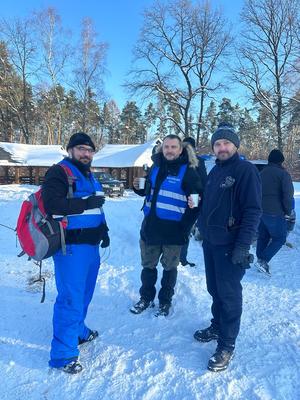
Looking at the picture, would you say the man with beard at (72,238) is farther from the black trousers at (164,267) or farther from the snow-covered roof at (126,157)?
the snow-covered roof at (126,157)

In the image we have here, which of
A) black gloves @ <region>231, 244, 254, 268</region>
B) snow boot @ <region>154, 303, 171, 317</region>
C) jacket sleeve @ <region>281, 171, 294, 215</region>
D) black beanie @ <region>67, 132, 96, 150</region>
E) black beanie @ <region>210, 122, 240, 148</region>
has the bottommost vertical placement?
snow boot @ <region>154, 303, 171, 317</region>

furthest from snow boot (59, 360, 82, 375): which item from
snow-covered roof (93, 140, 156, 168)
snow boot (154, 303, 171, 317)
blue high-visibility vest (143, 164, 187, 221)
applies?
snow-covered roof (93, 140, 156, 168)

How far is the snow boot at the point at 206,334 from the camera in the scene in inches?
136

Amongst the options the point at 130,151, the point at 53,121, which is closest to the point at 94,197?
the point at 130,151

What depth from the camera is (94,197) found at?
308 cm

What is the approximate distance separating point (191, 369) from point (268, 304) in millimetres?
1811

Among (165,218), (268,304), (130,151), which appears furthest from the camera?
(130,151)

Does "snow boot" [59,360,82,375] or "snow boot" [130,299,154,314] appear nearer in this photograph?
"snow boot" [59,360,82,375]

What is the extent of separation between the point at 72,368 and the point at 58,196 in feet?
4.78

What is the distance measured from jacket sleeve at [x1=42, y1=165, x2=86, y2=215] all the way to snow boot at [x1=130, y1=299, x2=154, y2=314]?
1.66m

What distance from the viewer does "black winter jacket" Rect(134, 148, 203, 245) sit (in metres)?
3.85

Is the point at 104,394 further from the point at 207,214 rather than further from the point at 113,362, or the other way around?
the point at 207,214

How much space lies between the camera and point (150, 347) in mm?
3334

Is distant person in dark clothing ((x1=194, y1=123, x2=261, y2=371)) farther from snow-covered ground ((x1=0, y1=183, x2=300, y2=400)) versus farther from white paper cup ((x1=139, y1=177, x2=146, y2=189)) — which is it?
white paper cup ((x1=139, y1=177, x2=146, y2=189))
